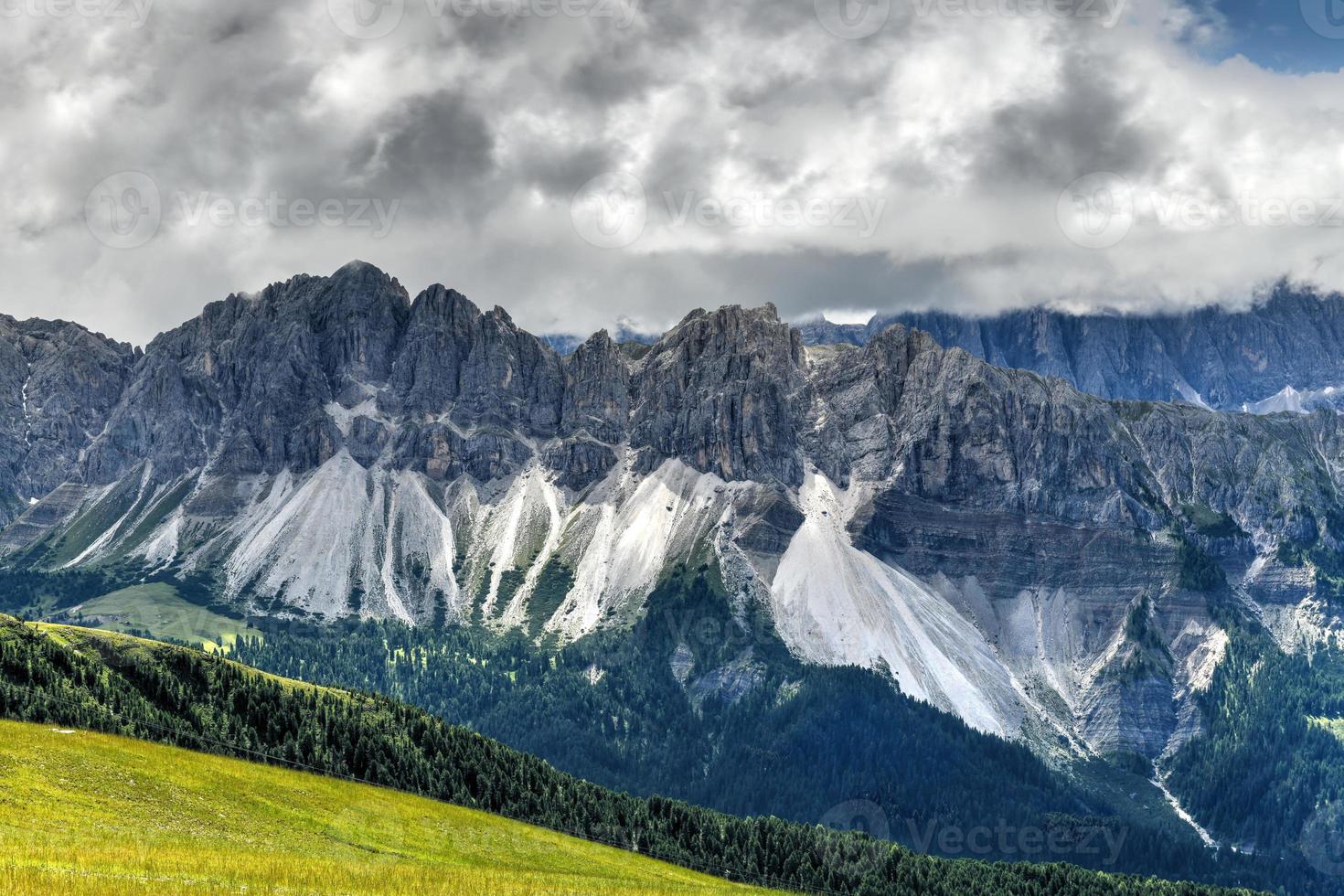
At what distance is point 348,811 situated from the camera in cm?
14975

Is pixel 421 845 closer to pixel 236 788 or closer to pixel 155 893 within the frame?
pixel 236 788

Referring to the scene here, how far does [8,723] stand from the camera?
454 ft

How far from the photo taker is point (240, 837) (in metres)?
122

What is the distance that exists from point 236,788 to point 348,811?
45.0ft

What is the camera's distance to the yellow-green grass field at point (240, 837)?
9256cm

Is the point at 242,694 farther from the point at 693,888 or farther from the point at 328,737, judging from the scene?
the point at 693,888

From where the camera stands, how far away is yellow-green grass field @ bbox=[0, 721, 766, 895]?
3644 inches

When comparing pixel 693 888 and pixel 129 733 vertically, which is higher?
pixel 129 733

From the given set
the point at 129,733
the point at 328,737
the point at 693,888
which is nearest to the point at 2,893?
the point at 129,733

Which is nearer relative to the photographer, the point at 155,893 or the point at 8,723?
the point at 155,893

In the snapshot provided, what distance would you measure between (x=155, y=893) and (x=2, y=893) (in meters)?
9.89

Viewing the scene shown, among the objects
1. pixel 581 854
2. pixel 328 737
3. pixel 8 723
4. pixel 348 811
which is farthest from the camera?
pixel 328 737

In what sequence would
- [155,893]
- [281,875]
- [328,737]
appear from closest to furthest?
[155,893]
[281,875]
[328,737]

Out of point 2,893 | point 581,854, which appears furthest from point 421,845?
point 2,893
